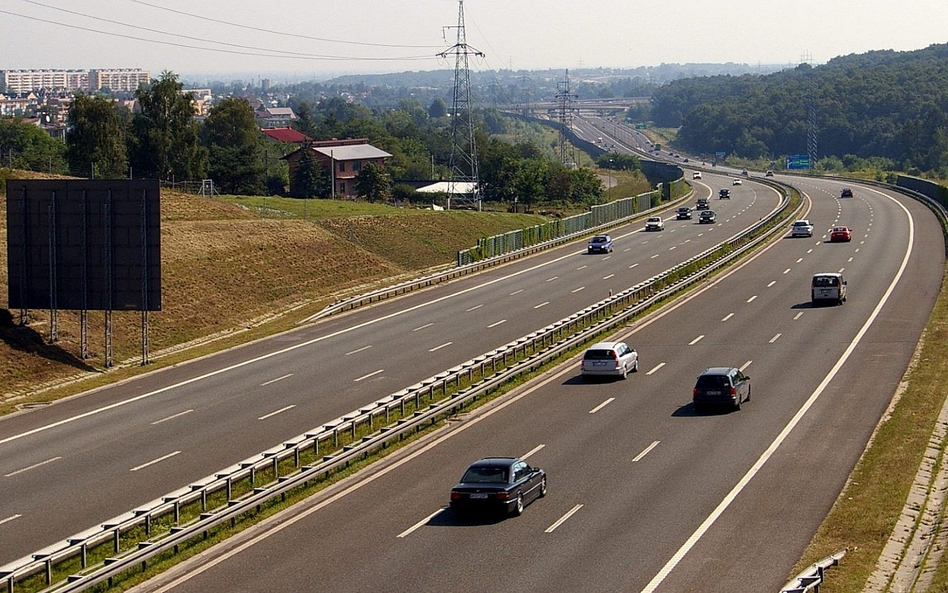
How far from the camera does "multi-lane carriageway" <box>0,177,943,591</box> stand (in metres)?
25.8

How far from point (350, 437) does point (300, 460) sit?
10.4ft

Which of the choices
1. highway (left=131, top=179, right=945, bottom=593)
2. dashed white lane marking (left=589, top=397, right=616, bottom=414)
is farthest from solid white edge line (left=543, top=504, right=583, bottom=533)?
dashed white lane marking (left=589, top=397, right=616, bottom=414)

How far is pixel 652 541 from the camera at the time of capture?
88.0 ft

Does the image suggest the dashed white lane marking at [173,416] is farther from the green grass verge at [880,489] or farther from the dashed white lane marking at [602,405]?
the green grass verge at [880,489]

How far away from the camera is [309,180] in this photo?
438 ft

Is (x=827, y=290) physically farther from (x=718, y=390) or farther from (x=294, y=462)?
(x=294, y=462)

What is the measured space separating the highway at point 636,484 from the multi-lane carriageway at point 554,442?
9cm

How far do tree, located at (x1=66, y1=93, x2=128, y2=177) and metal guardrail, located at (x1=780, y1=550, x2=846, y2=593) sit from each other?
92560mm

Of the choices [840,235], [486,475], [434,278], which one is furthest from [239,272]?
[486,475]

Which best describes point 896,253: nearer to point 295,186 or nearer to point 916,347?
point 916,347

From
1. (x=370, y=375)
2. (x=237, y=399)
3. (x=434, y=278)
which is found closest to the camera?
(x=237, y=399)

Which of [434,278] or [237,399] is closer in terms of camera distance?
[237,399]

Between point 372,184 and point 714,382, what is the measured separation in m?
89.8

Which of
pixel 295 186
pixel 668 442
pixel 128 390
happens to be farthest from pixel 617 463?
pixel 295 186
